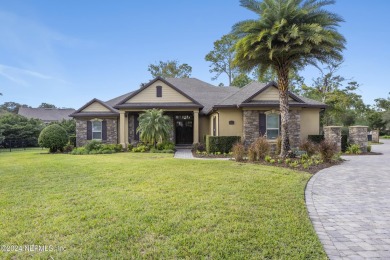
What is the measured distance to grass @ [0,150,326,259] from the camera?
3025 millimetres

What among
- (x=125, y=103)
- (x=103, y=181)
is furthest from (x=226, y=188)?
(x=125, y=103)

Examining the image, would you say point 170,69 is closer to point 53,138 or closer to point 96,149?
point 53,138

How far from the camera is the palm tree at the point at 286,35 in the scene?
10.2 m

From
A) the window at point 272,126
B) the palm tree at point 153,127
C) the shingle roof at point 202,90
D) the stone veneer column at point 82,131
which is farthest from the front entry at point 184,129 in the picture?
the stone veneer column at point 82,131

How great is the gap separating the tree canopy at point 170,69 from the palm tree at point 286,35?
24.7 metres

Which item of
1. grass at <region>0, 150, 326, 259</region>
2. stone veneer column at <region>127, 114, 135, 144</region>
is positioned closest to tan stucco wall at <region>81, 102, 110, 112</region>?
stone veneer column at <region>127, 114, 135, 144</region>

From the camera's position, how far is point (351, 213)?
4.46 metres

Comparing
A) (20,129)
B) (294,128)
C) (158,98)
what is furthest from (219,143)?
(20,129)

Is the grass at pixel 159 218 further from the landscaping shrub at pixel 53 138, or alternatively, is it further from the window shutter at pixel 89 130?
the window shutter at pixel 89 130

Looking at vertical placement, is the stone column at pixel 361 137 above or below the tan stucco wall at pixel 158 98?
below

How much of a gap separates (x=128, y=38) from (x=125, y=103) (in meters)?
4.98

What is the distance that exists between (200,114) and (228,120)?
3898mm

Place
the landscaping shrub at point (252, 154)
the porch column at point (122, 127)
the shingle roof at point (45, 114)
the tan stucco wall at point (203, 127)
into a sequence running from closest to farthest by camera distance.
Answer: the landscaping shrub at point (252, 154) < the porch column at point (122, 127) < the tan stucco wall at point (203, 127) < the shingle roof at point (45, 114)

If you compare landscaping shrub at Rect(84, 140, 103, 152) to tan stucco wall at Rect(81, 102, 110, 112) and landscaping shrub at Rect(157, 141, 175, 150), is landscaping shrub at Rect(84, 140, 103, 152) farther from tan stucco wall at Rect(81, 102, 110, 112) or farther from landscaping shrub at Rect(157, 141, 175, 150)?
landscaping shrub at Rect(157, 141, 175, 150)
